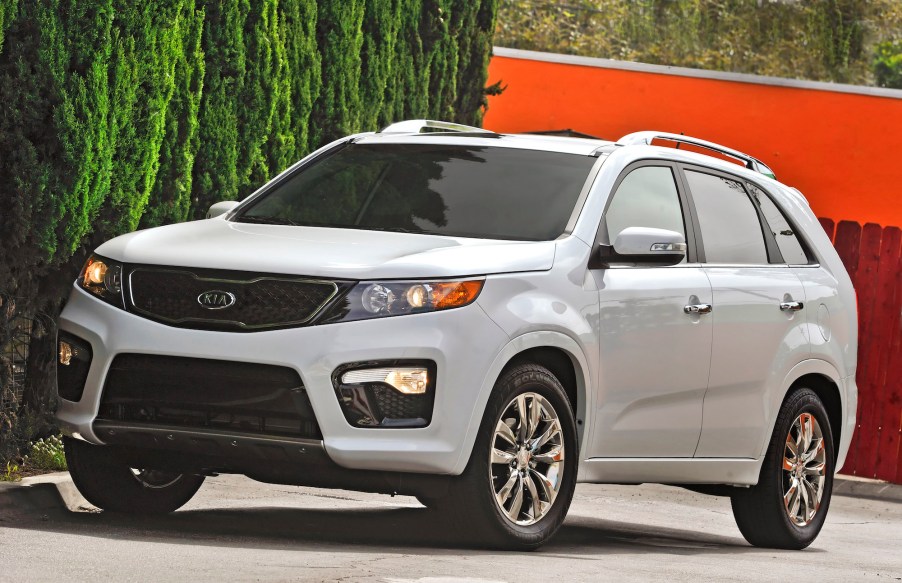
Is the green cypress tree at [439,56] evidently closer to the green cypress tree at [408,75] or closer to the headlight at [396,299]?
the green cypress tree at [408,75]

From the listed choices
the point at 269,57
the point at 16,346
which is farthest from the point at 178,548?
the point at 269,57

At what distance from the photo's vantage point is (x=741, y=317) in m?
8.58

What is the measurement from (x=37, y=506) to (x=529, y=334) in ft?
8.79

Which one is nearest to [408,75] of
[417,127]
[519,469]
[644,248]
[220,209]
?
[417,127]

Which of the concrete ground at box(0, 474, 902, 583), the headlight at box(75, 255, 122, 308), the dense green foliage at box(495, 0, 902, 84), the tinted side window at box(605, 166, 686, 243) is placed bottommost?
the concrete ground at box(0, 474, 902, 583)

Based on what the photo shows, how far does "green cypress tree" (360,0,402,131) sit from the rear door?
12.9 feet

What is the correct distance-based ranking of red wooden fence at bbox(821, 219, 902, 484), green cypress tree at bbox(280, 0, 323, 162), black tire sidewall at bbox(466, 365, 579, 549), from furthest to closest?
red wooden fence at bbox(821, 219, 902, 484)
green cypress tree at bbox(280, 0, 323, 162)
black tire sidewall at bbox(466, 365, 579, 549)

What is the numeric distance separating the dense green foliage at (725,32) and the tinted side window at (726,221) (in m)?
11.6

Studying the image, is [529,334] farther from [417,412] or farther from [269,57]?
[269,57]

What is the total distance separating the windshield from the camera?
25.6 ft

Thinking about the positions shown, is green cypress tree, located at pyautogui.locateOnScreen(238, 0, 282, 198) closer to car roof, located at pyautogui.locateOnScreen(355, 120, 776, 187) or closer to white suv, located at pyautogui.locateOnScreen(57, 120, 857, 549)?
car roof, located at pyautogui.locateOnScreen(355, 120, 776, 187)

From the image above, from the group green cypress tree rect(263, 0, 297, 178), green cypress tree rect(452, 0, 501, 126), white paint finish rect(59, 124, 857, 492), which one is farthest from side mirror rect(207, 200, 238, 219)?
green cypress tree rect(452, 0, 501, 126)

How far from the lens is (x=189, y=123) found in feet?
32.4

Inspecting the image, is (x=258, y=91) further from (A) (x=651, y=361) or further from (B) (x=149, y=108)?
(A) (x=651, y=361)
